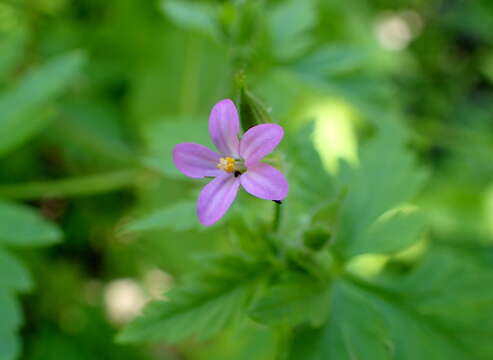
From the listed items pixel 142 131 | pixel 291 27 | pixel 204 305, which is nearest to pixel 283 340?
pixel 204 305

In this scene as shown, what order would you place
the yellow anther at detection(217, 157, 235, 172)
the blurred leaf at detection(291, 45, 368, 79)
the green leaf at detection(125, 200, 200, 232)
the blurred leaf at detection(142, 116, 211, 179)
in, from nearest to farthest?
the yellow anther at detection(217, 157, 235, 172) < the green leaf at detection(125, 200, 200, 232) < the blurred leaf at detection(142, 116, 211, 179) < the blurred leaf at detection(291, 45, 368, 79)

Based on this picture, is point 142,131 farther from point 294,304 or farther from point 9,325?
point 294,304

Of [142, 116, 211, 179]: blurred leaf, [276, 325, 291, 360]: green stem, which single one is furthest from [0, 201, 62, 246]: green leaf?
[276, 325, 291, 360]: green stem

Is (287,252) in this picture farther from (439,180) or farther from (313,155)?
(439,180)

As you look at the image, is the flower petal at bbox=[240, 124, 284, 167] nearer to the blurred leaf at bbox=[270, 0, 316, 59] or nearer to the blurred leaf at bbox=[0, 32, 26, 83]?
the blurred leaf at bbox=[270, 0, 316, 59]

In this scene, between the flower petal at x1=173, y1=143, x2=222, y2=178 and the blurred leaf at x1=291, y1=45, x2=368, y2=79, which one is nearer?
the flower petal at x1=173, y1=143, x2=222, y2=178

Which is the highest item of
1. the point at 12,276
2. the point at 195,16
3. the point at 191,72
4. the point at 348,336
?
the point at 191,72
